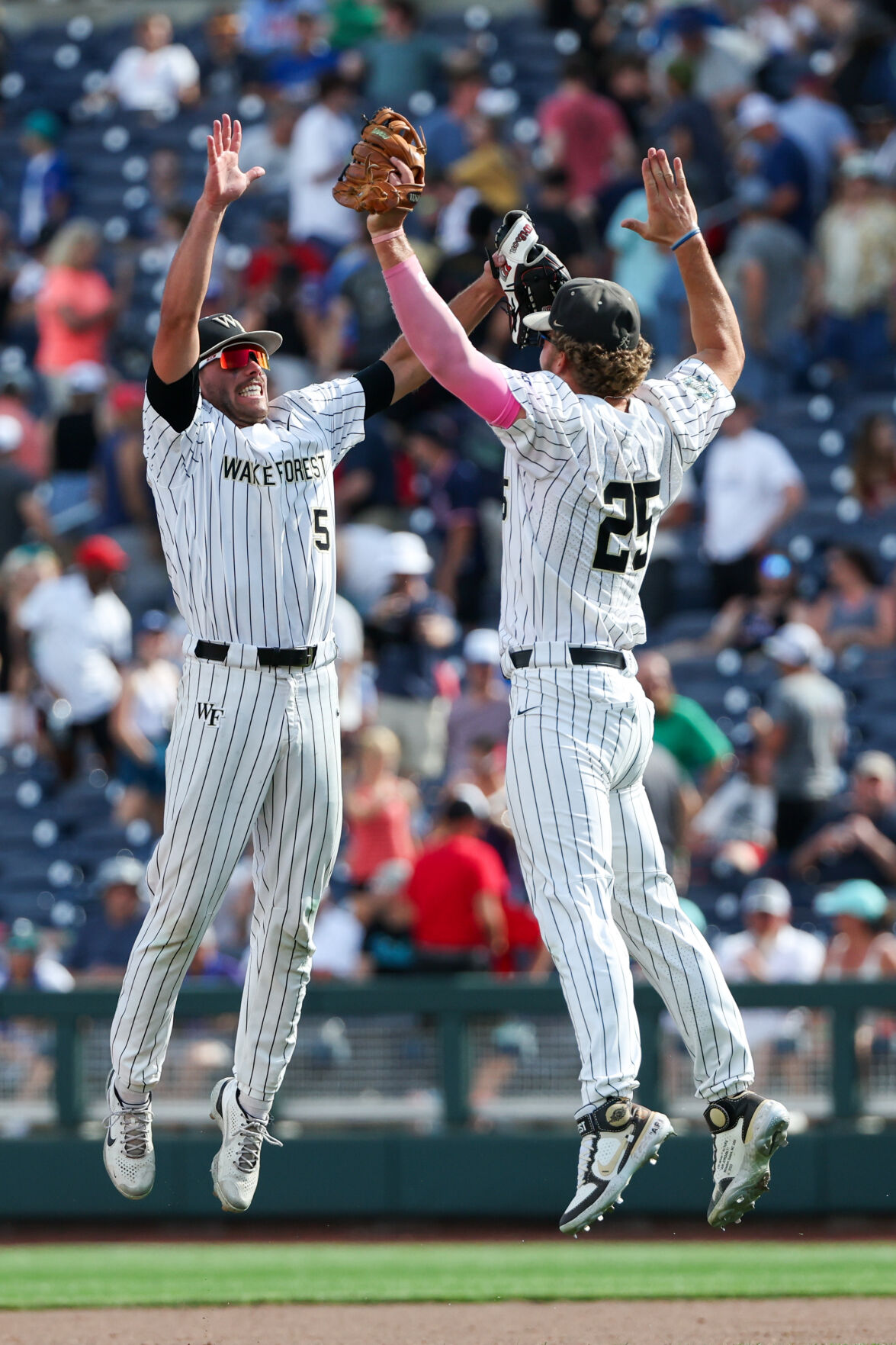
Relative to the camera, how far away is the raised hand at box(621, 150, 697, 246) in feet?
19.0

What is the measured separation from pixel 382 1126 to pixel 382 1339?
306 centimetres

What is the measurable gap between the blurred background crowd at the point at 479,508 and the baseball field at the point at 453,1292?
1.08 m

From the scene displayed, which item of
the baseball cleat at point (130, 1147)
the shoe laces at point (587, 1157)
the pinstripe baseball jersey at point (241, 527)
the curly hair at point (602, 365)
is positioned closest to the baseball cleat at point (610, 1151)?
the shoe laces at point (587, 1157)

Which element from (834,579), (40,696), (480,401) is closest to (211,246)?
(480,401)

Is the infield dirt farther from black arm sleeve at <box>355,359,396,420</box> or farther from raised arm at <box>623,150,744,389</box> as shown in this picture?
raised arm at <box>623,150,744,389</box>

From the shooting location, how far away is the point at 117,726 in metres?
11.8

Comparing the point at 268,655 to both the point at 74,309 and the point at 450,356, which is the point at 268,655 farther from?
the point at 74,309

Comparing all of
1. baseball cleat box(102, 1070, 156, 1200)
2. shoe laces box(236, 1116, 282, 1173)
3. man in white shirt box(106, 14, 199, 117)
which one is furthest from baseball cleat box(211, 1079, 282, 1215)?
man in white shirt box(106, 14, 199, 117)

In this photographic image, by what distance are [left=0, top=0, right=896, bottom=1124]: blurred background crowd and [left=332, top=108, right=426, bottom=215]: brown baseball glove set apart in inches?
184

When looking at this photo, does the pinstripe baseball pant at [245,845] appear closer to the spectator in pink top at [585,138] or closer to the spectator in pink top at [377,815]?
the spectator in pink top at [377,815]

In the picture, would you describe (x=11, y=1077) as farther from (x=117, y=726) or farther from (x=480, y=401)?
(x=480, y=401)

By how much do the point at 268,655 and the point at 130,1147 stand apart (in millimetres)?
1386

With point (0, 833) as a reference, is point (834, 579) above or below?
above

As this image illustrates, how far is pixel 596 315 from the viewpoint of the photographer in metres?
5.30
